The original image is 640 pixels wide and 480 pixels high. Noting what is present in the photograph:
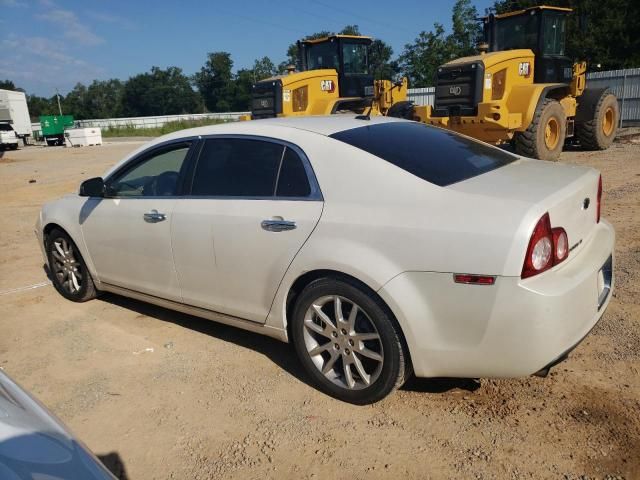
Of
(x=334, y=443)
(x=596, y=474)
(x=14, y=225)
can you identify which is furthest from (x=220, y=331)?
(x=14, y=225)

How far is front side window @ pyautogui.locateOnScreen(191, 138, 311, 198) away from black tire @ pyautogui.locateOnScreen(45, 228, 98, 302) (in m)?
1.68

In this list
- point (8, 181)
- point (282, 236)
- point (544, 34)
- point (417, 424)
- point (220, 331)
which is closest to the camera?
point (417, 424)

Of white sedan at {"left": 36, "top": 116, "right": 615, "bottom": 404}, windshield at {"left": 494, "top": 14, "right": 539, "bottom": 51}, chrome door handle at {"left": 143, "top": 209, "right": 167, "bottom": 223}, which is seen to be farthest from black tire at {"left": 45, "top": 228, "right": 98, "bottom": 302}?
windshield at {"left": 494, "top": 14, "right": 539, "bottom": 51}

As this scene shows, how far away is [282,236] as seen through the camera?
3104 millimetres

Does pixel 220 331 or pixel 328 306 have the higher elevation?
pixel 328 306

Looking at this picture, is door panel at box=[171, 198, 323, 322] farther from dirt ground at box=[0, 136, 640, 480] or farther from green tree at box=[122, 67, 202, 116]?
green tree at box=[122, 67, 202, 116]

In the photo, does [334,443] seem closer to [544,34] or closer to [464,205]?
[464,205]

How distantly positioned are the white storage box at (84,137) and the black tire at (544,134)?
95.0 feet

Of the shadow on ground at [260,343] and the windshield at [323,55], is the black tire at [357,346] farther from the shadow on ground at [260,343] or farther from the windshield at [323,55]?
the windshield at [323,55]

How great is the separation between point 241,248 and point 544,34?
35.3 feet

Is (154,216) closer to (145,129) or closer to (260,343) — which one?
(260,343)

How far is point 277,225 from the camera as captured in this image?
3123mm

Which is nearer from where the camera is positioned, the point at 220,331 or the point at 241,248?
the point at 241,248

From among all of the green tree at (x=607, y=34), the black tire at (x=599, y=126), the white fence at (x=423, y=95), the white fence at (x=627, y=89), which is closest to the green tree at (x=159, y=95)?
the green tree at (x=607, y=34)
